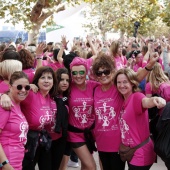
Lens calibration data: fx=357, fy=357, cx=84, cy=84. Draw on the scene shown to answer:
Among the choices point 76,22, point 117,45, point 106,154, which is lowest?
point 106,154

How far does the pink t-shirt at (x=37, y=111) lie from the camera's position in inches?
160

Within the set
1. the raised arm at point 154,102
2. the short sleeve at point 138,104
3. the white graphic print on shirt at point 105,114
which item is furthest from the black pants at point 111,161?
the raised arm at point 154,102

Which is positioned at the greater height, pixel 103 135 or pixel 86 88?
pixel 86 88

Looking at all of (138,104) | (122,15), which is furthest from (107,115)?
(122,15)

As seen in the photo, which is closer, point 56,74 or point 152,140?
point 152,140

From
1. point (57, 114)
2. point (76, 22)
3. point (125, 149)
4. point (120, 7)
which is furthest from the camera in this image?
point (120, 7)

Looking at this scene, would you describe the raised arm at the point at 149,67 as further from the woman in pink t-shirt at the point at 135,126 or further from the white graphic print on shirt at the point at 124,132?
the white graphic print on shirt at the point at 124,132

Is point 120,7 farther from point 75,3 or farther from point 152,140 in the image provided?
point 152,140

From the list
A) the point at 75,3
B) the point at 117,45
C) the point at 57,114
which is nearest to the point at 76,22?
the point at 75,3

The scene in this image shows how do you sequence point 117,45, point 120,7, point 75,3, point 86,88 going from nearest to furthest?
point 86,88
point 117,45
point 75,3
point 120,7

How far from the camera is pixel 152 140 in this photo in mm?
4125

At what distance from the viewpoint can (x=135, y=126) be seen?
390 centimetres

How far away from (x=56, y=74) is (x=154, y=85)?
1685 millimetres

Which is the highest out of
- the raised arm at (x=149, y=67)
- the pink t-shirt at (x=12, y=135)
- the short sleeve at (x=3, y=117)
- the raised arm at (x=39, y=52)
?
the raised arm at (x=39, y=52)
